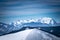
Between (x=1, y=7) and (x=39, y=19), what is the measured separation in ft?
2.07

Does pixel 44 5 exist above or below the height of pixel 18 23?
above

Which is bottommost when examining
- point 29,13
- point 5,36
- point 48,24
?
point 5,36

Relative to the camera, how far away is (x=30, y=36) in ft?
7.01

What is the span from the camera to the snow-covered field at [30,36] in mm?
2141

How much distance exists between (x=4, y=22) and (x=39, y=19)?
55cm

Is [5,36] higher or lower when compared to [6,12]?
lower

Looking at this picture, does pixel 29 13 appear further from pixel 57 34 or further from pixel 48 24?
pixel 57 34

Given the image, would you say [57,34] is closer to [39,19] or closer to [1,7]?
[39,19]

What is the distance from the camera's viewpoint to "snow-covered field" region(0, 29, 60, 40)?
7.02 feet

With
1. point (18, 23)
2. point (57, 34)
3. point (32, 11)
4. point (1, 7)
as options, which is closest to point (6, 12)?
point (1, 7)

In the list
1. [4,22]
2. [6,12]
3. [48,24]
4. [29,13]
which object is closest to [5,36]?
[4,22]

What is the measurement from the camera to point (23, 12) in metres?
2.20

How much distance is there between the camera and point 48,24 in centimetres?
221

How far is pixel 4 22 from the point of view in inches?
86.0
